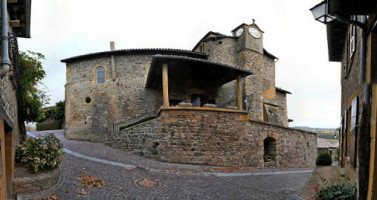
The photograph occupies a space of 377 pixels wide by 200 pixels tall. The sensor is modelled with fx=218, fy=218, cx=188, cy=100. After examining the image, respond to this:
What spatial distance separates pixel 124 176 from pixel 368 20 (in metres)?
6.98

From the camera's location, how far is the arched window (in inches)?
646

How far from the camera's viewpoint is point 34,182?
482cm

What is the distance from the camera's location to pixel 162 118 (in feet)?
33.4

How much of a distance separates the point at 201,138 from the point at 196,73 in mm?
5652

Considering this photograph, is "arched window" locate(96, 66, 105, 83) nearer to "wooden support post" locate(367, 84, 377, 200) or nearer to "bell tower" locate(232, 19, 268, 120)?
"bell tower" locate(232, 19, 268, 120)

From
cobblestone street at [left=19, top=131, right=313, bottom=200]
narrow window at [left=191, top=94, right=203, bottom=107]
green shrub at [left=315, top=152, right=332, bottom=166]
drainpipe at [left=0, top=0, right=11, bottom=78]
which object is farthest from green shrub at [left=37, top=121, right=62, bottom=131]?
green shrub at [left=315, top=152, right=332, bottom=166]

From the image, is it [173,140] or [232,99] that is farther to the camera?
[232,99]

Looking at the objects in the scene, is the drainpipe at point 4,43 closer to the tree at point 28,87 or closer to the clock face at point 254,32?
the tree at point 28,87

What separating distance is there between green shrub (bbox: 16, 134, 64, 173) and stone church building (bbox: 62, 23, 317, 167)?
530 cm

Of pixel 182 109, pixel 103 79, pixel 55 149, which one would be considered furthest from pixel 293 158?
pixel 103 79

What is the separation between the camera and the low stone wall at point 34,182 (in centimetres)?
459

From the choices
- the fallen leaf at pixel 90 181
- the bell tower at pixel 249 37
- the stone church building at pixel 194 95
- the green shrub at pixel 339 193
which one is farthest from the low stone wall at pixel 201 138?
the bell tower at pixel 249 37

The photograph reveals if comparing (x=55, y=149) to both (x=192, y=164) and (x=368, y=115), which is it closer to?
(x=192, y=164)

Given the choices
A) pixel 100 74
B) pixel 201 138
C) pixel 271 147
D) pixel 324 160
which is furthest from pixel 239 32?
pixel 324 160
